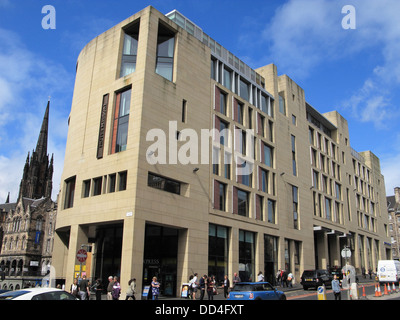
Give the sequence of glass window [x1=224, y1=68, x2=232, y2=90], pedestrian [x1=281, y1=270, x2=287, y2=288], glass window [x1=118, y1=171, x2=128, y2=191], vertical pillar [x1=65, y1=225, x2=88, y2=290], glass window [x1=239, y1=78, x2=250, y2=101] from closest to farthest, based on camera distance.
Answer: glass window [x1=118, y1=171, x2=128, y2=191] < vertical pillar [x1=65, y1=225, x2=88, y2=290] < pedestrian [x1=281, y1=270, x2=287, y2=288] < glass window [x1=224, y1=68, x2=232, y2=90] < glass window [x1=239, y1=78, x2=250, y2=101]

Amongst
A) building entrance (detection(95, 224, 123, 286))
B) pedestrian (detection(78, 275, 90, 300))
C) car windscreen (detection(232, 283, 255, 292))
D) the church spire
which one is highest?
the church spire

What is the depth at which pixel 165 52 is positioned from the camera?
3288 cm

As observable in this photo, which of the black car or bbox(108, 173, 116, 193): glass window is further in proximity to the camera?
the black car

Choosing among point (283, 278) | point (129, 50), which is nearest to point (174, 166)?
point (129, 50)

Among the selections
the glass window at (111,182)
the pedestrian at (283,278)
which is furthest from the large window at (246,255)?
the glass window at (111,182)

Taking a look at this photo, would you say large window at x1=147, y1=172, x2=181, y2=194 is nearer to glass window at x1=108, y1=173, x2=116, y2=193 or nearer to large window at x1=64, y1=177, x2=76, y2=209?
glass window at x1=108, y1=173, x2=116, y2=193

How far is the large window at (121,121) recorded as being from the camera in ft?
96.9

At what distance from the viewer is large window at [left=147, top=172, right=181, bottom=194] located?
2802 centimetres

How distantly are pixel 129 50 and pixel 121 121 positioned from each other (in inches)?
286

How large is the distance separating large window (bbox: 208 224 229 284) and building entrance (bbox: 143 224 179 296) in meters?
3.61

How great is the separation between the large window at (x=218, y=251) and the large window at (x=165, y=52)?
47.4 ft

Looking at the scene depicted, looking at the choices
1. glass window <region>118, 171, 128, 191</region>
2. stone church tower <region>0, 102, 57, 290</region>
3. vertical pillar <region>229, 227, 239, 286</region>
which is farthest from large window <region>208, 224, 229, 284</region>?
stone church tower <region>0, 102, 57, 290</region>

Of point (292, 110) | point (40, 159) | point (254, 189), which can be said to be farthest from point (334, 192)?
point (40, 159)
